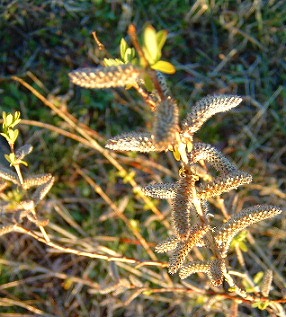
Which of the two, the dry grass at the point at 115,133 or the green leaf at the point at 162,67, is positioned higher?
the green leaf at the point at 162,67

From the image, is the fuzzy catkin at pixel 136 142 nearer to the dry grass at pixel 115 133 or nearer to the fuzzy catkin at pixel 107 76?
the fuzzy catkin at pixel 107 76

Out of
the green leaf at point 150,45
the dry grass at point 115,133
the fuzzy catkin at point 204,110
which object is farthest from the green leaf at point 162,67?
the dry grass at point 115,133

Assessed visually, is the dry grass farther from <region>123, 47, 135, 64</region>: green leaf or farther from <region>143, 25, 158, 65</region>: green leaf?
<region>143, 25, 158, 65</region>: green leaf

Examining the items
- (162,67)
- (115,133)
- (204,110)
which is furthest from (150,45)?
(115,133)

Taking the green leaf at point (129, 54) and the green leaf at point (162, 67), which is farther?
the green leaf at point (129, 54)

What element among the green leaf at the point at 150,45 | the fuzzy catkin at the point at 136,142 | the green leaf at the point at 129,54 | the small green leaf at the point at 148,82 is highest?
the green leaf at the point at 150,45

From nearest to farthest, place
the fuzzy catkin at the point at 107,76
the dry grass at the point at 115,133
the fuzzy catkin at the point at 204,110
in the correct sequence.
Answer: the fuzzy catkin at the point at 107,76
the fuzzy catkin at the point at 204,110
the dry grass at the point at 115,133

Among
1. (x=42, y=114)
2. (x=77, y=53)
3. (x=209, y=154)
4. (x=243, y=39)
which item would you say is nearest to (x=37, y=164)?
(x=42, y=114)
